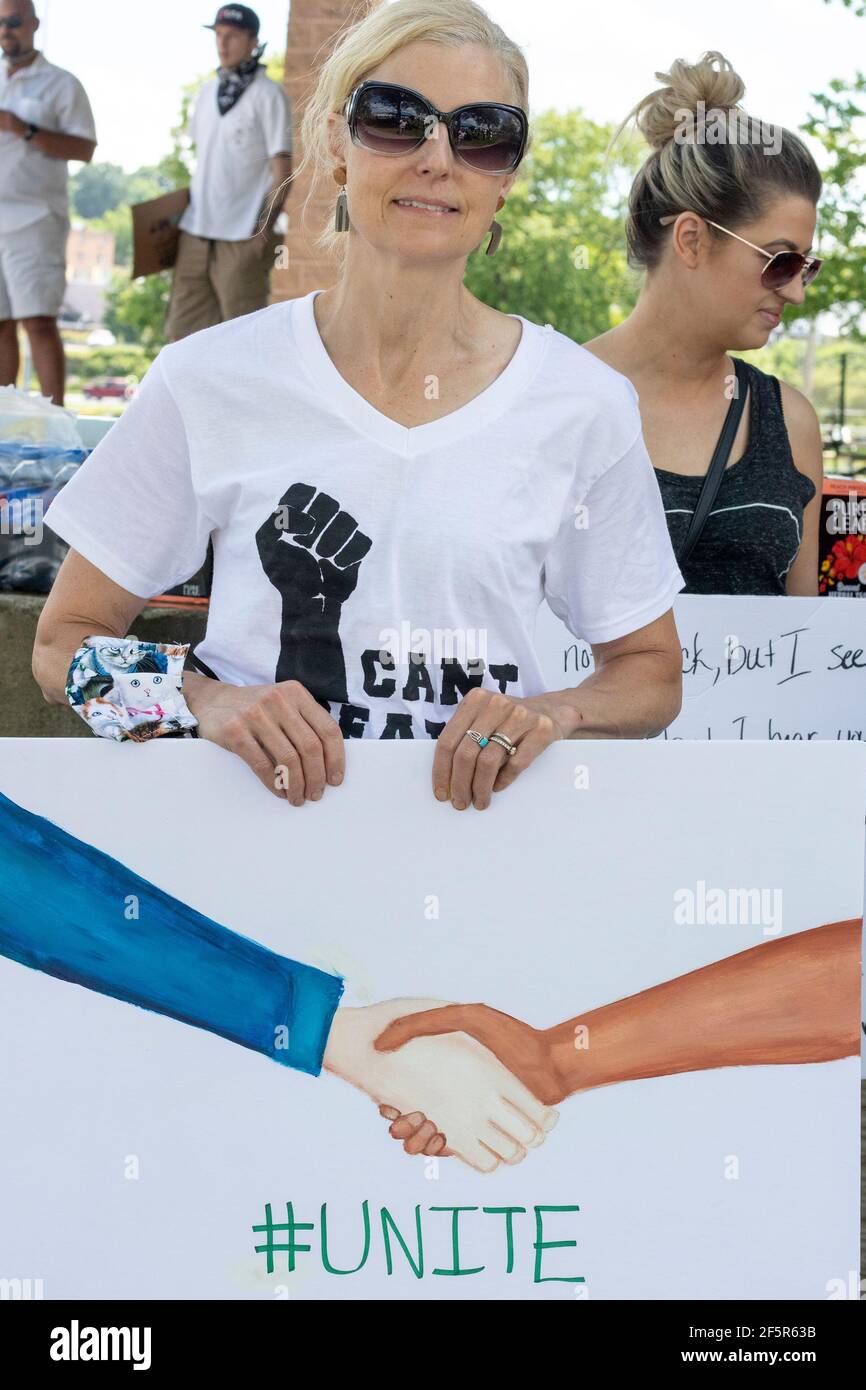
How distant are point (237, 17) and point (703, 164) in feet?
14.1

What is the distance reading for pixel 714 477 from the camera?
313cm

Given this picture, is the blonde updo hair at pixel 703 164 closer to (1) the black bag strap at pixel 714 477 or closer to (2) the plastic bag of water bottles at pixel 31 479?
(1) the black bag strap at pixel 714 477

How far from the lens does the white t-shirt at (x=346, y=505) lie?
1893mm

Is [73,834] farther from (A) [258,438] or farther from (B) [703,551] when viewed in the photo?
(B) [703,551]

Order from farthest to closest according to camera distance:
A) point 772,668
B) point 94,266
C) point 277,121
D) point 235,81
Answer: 1. point 94,266
2. point 235,81
3. point 277,121
4. point 772,668

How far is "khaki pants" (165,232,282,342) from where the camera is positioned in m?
6.93

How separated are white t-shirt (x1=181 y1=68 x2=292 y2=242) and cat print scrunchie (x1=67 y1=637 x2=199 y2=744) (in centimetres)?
539

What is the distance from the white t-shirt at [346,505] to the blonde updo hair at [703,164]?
1340 mm

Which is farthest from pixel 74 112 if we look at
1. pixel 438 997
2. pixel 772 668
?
pixel 438 997

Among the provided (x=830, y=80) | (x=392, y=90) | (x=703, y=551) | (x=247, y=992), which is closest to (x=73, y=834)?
(x=247, y=992)

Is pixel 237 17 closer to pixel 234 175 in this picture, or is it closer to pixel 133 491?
pixel 234 175

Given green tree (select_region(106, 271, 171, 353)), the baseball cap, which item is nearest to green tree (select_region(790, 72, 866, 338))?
the baseball cap

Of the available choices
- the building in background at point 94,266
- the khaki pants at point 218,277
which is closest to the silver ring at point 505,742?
the khaki pants at point 218,277
